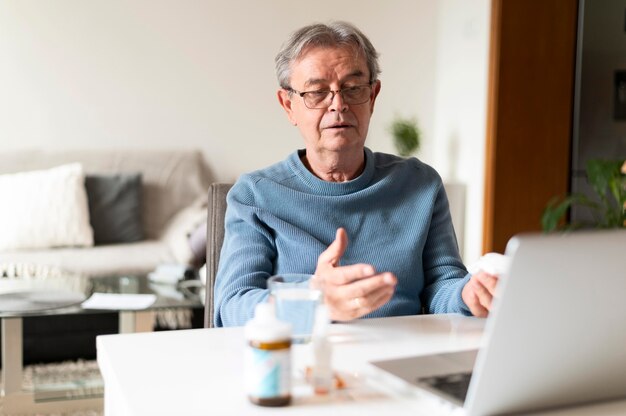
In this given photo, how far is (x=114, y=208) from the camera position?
13.5 ft

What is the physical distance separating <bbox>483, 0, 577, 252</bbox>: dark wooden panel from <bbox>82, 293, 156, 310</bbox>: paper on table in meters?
2.20

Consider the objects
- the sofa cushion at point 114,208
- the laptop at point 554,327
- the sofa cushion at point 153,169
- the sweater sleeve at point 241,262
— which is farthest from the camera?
the sofa cushion at point 153,169

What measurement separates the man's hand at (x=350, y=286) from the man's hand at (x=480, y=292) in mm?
201

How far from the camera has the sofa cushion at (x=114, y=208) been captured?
13.3ft

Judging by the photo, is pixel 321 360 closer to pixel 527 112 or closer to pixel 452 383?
pixel 452 383

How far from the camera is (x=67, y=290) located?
2.79 meters


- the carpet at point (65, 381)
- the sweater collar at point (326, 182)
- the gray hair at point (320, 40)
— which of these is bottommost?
the carpet at point (65, 381)

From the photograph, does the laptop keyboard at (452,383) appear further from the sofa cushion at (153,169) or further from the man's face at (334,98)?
the sofa cushion at (153,169)

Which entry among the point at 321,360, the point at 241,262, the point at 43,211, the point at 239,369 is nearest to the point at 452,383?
the point at 321,360

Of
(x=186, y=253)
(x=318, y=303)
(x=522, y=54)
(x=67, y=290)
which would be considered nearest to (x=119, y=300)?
(x=67, y=290)

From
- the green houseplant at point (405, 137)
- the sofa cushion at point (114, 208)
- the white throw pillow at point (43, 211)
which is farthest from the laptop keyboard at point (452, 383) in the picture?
the green houseplant at point (405, 137)

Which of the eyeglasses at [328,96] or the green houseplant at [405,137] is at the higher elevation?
the eyeglasses at [328,96]

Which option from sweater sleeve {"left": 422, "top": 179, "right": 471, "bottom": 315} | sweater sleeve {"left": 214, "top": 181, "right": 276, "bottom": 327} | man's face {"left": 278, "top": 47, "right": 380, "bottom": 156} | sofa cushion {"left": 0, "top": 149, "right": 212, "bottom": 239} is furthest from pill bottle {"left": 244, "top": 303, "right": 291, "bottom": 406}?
sofa cushion {"left": 0, "top": 149, "right": 212, "bottom": 239}

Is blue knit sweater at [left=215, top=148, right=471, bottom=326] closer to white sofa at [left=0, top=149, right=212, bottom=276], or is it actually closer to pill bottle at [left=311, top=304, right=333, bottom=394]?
pill bottle at [left=311, top=304, right=333, bottom=394]
